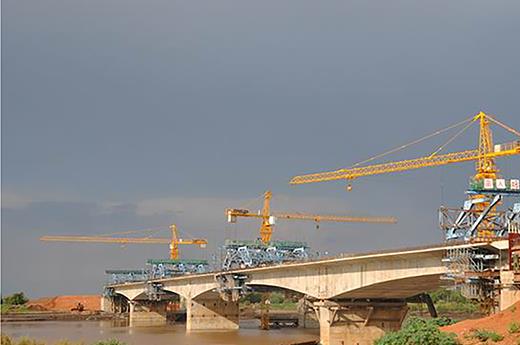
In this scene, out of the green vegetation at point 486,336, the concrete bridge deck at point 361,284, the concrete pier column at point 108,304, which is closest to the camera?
the green vegetation at point 486,336

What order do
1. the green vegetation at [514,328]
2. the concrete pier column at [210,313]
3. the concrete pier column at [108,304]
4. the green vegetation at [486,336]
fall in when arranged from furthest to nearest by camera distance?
the concrete pier column at [108,304], the concrete pier column at [210,313], the green vegetation at [514,328], the green vegetation at [486,336]

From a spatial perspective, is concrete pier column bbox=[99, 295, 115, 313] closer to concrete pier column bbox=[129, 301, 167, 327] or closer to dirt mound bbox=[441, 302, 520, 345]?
concrete pier column bbox=[129, 301, 167, 327]

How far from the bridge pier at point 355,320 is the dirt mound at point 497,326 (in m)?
27.8

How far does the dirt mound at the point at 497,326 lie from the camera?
1528 inches

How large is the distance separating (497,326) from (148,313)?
110 metres

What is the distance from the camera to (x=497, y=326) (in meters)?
41.4

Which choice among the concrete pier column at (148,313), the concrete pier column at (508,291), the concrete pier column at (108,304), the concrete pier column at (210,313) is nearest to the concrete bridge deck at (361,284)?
the concrete pier column at (508,291)

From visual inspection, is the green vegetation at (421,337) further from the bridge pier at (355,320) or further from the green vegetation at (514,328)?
the bridge pier at (355,320)

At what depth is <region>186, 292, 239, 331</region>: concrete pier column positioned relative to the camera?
112m

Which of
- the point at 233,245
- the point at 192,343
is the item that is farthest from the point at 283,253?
the point at 192,343

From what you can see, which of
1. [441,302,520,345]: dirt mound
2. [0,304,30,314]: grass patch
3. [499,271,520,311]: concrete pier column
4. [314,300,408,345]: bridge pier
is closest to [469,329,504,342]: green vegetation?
[441,302,520,345]: dirt mound

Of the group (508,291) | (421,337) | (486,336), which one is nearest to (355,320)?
(508,291)

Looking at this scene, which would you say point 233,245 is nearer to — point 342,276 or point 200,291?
point 200,291

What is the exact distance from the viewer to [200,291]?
111 metres
